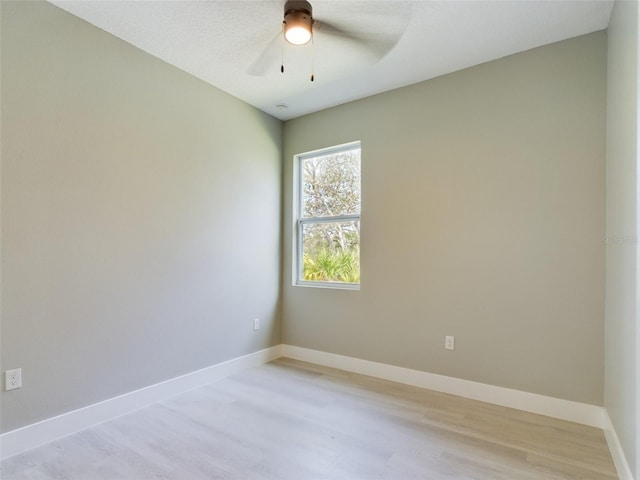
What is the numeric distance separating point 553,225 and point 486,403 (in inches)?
56.4

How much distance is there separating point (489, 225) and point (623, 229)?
0.92 metres

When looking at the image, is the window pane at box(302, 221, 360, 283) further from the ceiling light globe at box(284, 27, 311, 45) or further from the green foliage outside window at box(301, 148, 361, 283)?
the ceiling light globe at box(284, 27, 311, 45)

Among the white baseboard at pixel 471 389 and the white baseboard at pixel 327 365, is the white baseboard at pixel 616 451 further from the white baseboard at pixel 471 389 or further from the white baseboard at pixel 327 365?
the white baseboard at pixel 471 389

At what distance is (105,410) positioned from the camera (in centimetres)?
237

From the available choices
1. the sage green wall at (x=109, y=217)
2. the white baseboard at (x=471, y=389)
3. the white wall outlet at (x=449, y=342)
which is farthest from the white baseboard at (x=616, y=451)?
the sage green wall at (x=109, y=217)

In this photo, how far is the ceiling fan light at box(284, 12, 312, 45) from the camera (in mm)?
2072

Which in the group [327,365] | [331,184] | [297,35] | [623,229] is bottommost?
[327,365]

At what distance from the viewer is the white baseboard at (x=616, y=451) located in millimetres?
1689

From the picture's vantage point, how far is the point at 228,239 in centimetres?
333

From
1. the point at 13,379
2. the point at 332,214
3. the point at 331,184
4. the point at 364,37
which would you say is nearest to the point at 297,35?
the point at 364,37

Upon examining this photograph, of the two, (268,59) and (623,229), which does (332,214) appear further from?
(623,229)

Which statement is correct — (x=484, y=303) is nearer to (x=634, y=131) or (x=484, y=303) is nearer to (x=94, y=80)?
(x=634, y=131)

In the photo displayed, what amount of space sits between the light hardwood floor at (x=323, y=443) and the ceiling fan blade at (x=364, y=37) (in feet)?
8.82

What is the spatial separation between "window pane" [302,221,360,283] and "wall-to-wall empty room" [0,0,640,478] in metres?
0.21
